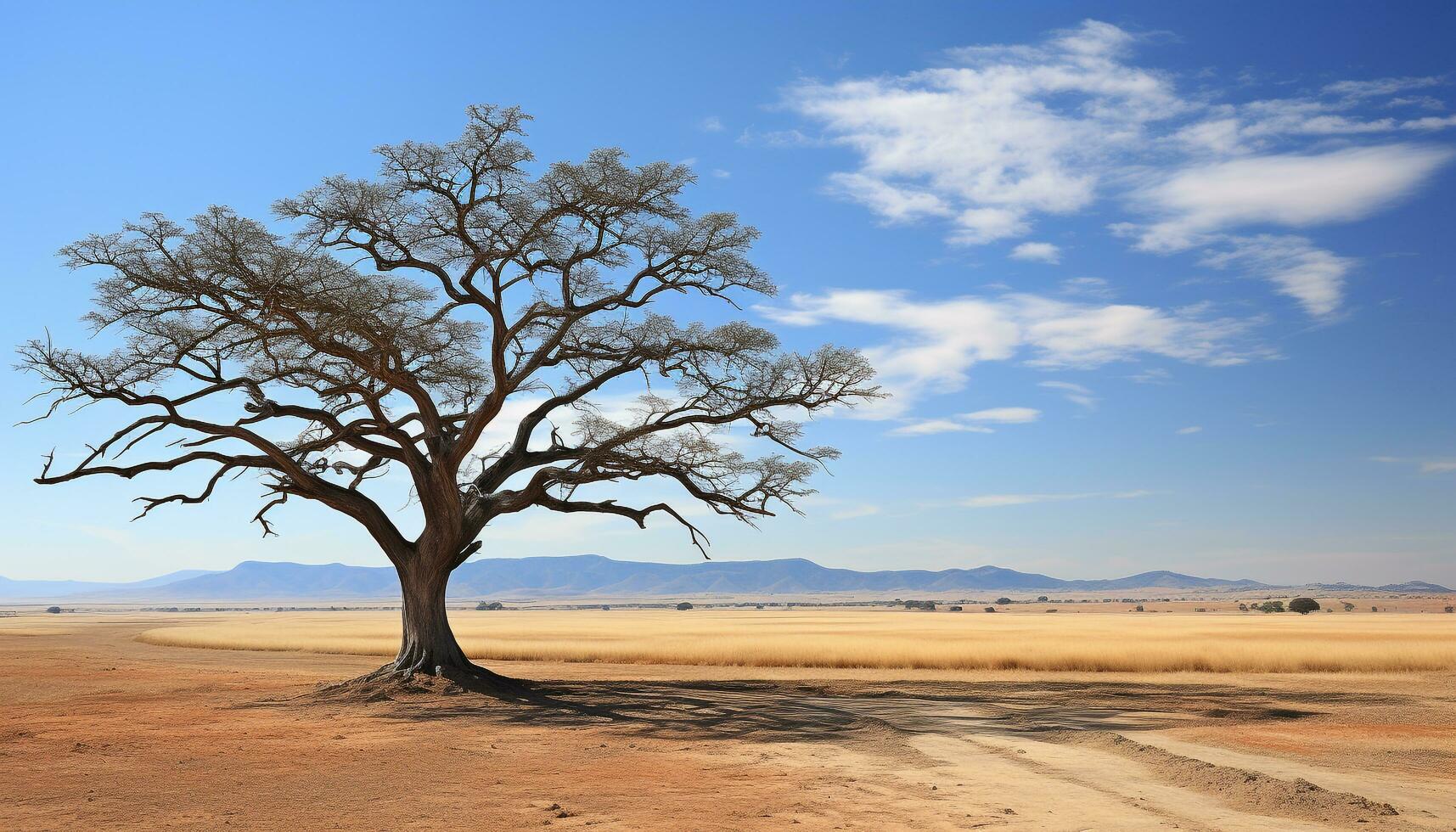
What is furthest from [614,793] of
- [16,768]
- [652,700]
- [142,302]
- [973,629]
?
[973,629]

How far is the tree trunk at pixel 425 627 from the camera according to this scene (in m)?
26.1

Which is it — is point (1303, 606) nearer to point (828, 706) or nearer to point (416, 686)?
point (828, 706)

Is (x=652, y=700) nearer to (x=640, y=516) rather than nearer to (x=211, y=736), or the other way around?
(x=640, y=516)

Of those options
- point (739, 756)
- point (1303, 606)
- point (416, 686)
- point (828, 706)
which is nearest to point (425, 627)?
point (416, 686)

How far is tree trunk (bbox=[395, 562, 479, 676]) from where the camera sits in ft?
85.6

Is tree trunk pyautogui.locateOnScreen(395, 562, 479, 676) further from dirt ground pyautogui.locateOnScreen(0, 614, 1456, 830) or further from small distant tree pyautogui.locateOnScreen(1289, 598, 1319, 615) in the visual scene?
small distant tree pyautogui.locateOnScreen(1289, 598, 1319, 615)

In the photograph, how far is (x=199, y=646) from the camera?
198 feet

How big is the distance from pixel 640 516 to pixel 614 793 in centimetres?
1429

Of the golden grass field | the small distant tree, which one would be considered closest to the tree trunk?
the golden grass field

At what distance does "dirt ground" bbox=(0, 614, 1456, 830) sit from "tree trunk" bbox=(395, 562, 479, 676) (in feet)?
3.22

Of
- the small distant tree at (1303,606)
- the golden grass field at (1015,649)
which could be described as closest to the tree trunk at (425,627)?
the golden grass field at (1015,649)

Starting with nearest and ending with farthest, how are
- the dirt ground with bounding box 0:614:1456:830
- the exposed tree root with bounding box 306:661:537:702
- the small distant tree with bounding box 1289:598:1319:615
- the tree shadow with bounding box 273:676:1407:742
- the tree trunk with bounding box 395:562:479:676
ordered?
the dirt ground with bounding box 0:614:1456:830 → the tree shadow with bounding box 273:676:1407:742 → the exposed tree root with bounding box 306:661:537:702 → the tree trunk with bounding box 395:562:479:676 → the small distant tree with bounding box 1289:598:1319:615

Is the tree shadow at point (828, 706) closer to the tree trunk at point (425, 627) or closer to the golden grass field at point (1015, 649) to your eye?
the tree trunk at point (425, 627)

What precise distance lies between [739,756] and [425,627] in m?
12.2
